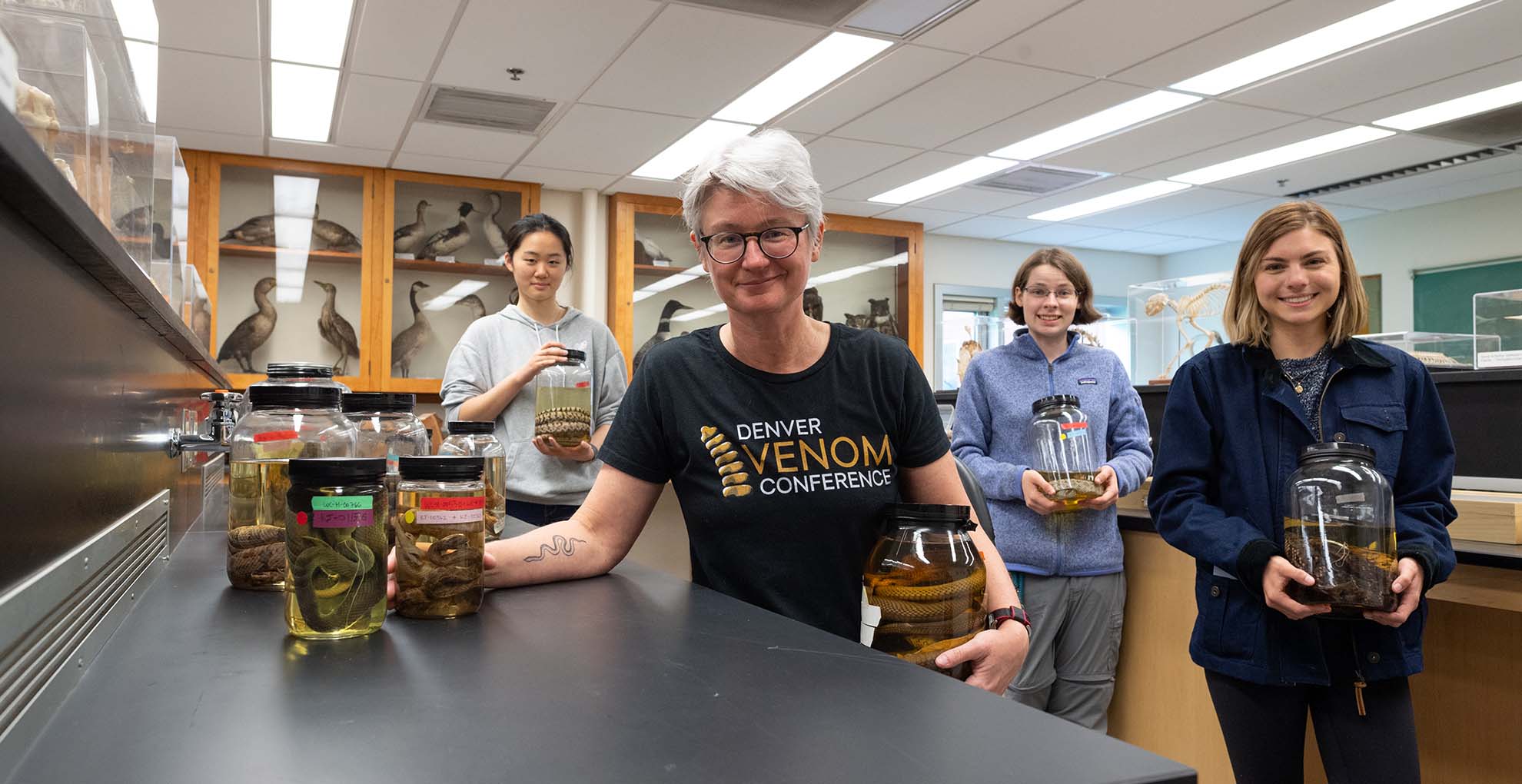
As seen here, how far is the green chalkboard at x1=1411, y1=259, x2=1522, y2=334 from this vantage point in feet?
19.3

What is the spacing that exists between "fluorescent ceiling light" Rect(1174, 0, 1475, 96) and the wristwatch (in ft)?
10.7

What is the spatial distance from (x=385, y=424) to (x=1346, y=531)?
52.9 inches

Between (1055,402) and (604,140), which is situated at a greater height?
(604,140)

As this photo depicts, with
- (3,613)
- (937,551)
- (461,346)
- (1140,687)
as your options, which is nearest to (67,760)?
(3,613)

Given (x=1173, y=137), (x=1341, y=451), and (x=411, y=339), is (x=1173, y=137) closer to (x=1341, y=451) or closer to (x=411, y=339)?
(x=1341, y=451)

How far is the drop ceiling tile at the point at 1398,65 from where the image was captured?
347 cm

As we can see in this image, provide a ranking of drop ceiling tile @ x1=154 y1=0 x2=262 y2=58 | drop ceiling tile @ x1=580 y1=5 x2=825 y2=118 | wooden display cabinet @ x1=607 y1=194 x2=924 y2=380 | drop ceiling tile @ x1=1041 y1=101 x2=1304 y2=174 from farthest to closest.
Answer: wooden display cabinet @ x1=607 y1=194 x2=924 y2=380
drop ceiling tile @ x1=1041 y1=101 x2=1304 y2=174
drop ceiling tile @ x1=580 y1=5 x2=825 y2=118
drop ceiling tile @ x1=154 y1=0 x2=262 y2=58

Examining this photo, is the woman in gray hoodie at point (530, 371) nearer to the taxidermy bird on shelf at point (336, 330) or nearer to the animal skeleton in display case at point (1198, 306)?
the animal skeleton in display case at point (1198, 306)

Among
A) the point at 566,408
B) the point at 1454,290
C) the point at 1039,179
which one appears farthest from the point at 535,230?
the point at 1454,290

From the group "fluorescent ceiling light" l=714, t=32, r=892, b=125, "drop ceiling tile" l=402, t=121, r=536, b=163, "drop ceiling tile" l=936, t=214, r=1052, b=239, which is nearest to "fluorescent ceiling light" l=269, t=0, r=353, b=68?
"drop ceiling tile" l=402, t=121, r=536, b=163

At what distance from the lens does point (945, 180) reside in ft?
18.1

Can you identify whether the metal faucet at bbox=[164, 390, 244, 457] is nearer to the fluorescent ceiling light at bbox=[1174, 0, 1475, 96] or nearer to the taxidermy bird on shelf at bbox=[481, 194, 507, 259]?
the taxidermy bird on shelf at bbox=[481, 194, 507, 259]

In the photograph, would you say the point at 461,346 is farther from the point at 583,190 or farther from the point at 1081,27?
the point at 583,190

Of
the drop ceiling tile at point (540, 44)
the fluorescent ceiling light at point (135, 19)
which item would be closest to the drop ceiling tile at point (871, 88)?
the drop ceiling tile at point (540, 44)
